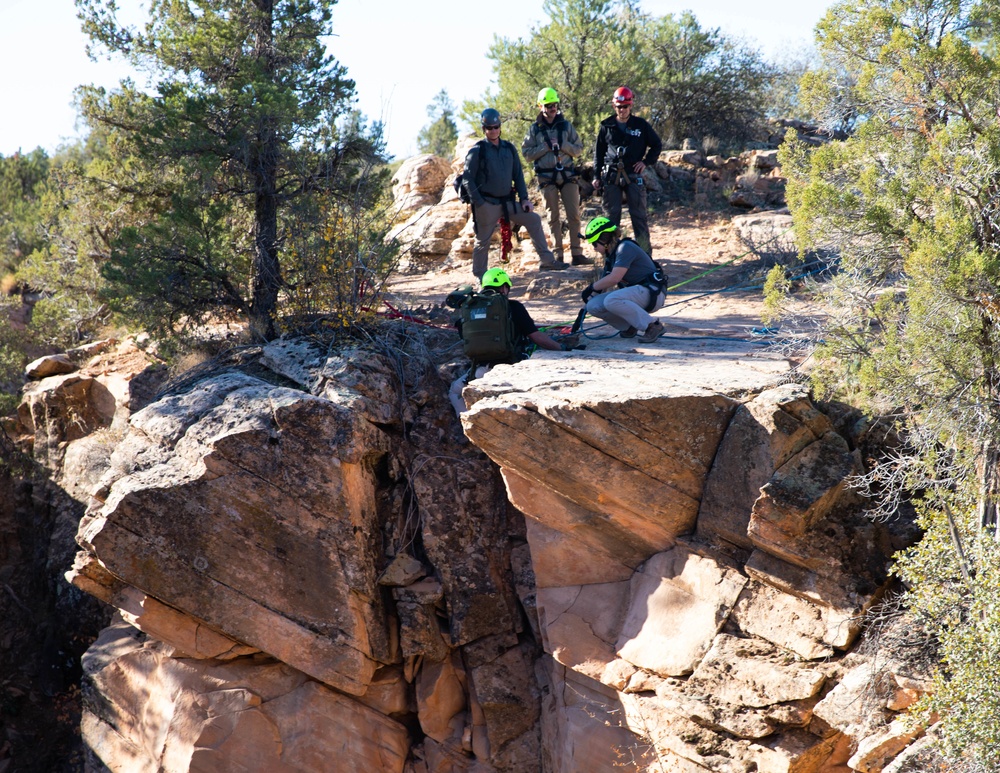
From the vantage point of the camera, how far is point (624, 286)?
30.6 ft

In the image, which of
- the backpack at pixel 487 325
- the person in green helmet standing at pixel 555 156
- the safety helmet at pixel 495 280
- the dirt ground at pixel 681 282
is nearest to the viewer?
the backpack at pixel 487 325

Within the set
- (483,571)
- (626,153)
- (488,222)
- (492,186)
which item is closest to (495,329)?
(483,571)

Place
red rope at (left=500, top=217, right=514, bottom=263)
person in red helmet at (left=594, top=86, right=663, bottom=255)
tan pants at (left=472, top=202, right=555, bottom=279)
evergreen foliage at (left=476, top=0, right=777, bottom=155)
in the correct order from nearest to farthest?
1. person in red helmet at (left=594, top=86, right=663, bottom=255)
2. tan pants at (left=472, top=202, right=555, bottom=279)
3. red rope at (left=500, top=217, right=514, bottom=263)
4. evergreen foliage at (left=476, top=0, right=777, bottom=155)

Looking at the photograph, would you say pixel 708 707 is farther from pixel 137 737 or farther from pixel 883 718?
pixel 137 737

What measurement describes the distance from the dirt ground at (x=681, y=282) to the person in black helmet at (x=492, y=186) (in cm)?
122

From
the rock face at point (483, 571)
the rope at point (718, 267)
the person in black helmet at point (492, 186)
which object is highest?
the person in black helmet at point (492, 186)

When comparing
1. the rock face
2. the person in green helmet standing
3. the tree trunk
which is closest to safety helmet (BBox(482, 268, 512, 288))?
the rock face

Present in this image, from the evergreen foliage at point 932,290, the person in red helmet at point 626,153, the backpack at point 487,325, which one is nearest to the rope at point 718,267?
the person in red helmet at point 626,153

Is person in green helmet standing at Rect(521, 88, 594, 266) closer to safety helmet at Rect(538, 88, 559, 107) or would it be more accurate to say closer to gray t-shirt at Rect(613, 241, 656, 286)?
safety helmet at Rect(538, 88, 559, 107)

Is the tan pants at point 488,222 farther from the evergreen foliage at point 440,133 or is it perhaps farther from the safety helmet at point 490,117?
the evergreen foliage at point 440,133

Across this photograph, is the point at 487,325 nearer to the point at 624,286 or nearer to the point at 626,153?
the point at 624,286

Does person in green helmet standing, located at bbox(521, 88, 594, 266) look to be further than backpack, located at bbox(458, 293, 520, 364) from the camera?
Yes

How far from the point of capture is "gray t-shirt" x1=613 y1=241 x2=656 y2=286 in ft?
29.8

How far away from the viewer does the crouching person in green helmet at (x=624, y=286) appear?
910 cm
